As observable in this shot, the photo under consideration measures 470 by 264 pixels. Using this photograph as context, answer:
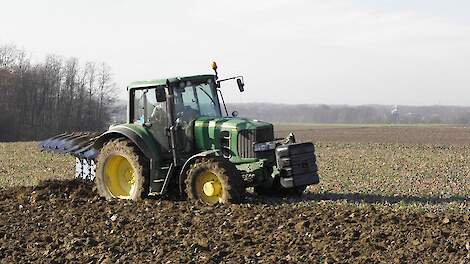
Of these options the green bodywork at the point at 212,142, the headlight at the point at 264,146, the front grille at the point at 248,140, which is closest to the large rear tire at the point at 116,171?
the green bodywork at the point at 212,142

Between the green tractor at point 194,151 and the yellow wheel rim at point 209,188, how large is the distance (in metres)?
0.02

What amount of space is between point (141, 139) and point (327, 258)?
5.33 m

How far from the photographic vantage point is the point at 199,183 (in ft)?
35.1

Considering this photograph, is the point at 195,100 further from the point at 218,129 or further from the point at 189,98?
the point at 218,129

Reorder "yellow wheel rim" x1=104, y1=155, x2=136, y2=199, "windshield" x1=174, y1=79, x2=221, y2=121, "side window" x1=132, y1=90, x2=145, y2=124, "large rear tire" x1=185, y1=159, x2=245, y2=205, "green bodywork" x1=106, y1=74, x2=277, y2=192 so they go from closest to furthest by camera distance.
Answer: "large rear tire" x1=185, y1=159, x2=245, y2=205 < "green bodywork" x1=106, y1=74, x2=277, y2=192 < "windshield" x1=174, y1=79, x2=221, y2=121 < "side window" x1=132, y1=90, x2=145, y2=124 < "yellow wheel rim" x1=104, y1=155, x2=136, y2=199

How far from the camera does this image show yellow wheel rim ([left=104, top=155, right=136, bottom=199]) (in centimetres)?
1220

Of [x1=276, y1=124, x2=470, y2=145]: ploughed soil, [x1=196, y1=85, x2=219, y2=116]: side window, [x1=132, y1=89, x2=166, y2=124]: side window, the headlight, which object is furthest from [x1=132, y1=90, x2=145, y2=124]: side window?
[x1=276, y1=124, x2=470, y2=145]: ploughed soil

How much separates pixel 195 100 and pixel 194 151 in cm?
92

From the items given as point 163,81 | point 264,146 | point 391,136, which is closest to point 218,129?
point 264,146

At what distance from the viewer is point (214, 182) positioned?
10602 millimetres

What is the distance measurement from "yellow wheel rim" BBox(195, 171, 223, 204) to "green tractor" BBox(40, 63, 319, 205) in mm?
16

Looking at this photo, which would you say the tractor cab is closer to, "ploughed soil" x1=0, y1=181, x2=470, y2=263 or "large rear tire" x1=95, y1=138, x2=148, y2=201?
"large rear tire" x1=95, y1=138, x2=148, y2=201

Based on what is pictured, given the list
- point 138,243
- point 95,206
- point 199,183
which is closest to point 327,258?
point 138,243

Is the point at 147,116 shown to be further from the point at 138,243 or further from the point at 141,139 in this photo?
the point at 138,243
